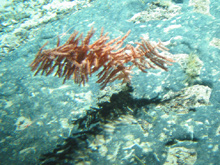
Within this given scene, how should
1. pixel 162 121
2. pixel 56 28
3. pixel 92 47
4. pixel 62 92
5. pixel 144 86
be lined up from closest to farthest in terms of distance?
pixel 92 47
pixel 162 121
pixel 144 86
pixel 62 92
pixel 56 28

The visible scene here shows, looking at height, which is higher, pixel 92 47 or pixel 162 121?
pixel 92 47

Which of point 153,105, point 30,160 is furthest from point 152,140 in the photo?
point 30,160

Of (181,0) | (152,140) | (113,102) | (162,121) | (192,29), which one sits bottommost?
(152,140)

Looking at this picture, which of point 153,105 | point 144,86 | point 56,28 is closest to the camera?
point 153,105

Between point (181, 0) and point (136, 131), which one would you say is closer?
point (136, 131)

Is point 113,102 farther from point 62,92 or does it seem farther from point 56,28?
point 56,28

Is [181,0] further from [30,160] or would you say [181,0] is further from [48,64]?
[30,160]

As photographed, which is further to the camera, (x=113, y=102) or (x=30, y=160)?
(x=113, y=102)

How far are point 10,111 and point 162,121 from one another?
226 cm

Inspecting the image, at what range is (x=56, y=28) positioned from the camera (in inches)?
139

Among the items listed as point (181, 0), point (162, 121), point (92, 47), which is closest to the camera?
point (92, 47)

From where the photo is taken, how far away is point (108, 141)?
194 centimetres

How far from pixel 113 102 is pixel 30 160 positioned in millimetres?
1281

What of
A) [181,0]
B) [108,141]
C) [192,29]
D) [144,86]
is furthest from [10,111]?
[181,0]
